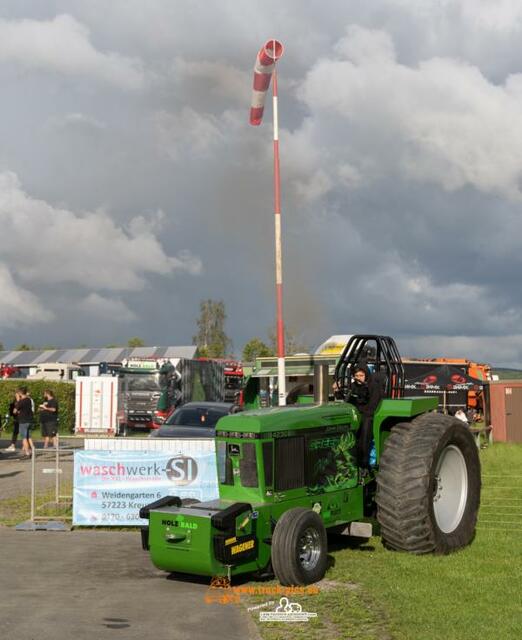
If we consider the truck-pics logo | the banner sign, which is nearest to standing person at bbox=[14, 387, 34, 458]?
the banner sign

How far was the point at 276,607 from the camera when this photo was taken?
7793 millimetres

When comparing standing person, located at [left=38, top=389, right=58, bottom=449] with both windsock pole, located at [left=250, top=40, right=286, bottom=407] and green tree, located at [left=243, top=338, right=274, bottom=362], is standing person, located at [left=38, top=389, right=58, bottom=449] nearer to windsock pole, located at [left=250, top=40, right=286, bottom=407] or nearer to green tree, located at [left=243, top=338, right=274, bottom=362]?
windsock pole, located at [left=250, top=40, right=286, bottom=407]

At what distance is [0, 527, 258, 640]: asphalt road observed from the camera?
711cm

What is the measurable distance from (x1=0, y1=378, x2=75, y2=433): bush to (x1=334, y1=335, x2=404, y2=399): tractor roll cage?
94.8 feet

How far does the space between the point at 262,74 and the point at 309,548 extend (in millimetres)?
15324

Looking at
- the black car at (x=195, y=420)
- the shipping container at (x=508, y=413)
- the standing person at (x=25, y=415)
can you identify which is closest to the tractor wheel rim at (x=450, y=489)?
the black car at (x=195, y=420)

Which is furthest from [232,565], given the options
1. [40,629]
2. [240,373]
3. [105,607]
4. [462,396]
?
[240,373]

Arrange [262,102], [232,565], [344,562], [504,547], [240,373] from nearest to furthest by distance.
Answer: [232,565] → [344,562] → [504,547] → [262,102] → [240,373]

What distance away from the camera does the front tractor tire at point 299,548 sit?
834 cm

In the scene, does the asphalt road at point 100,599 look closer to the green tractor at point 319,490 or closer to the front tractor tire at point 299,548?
the green tractor at point 319,490

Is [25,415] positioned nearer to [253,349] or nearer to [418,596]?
[418,596]

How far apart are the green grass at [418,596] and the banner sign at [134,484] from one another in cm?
299

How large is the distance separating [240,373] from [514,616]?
3979cm

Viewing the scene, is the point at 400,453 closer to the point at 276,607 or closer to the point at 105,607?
the point at 276,607
